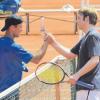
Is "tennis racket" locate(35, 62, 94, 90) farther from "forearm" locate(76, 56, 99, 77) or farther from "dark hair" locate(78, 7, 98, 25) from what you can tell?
"dark hair" locate(78, 7, 98, 25)

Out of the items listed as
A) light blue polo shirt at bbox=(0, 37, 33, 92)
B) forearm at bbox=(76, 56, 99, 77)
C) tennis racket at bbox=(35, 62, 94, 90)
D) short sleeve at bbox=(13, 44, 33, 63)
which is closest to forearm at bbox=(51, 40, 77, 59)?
tennis racket at bbox=(35, 62, 94, 90)

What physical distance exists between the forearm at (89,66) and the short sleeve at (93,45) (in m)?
0.05

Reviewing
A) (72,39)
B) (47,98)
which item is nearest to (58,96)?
(47,98)

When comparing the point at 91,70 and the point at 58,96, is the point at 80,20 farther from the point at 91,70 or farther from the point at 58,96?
the point at 58,96

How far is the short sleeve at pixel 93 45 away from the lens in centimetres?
598

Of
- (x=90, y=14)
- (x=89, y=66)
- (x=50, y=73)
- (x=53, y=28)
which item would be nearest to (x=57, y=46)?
(x=50, y=73)

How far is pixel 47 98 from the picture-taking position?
765 centimetres

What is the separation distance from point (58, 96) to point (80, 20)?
1744 mm

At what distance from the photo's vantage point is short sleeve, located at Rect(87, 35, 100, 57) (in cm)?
598

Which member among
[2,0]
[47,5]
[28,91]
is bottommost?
[47,5]

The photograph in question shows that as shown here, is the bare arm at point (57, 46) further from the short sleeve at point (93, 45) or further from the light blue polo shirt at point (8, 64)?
the short sleeve at point (93, 45)

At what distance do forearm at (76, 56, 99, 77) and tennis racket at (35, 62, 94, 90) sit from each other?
40 cm

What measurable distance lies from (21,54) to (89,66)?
0.84 meters

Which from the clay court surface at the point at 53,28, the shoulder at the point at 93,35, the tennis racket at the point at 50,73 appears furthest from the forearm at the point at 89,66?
the clay court surface at the point at 53,28
